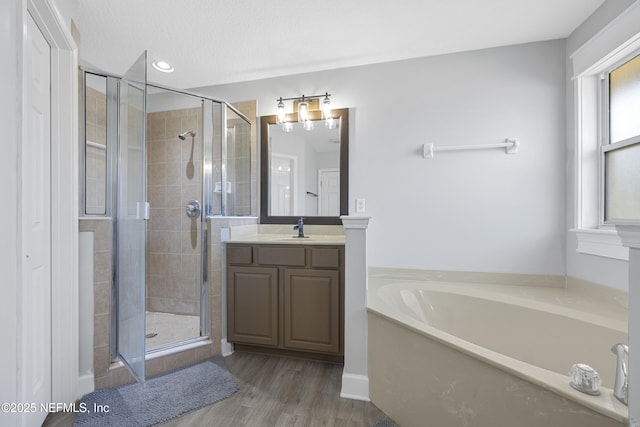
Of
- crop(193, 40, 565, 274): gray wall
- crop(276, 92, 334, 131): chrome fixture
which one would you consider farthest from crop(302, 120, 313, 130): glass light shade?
crop(193, 40, 565, 274): gray wall

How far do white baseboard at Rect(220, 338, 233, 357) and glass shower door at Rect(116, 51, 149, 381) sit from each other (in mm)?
621

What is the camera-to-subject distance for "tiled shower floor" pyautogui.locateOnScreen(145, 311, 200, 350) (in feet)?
6.65

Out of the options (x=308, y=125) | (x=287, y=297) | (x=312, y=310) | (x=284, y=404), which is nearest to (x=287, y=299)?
(x=287, y=297)

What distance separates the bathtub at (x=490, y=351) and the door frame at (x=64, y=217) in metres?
1.68

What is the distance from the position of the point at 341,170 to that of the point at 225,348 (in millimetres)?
1715

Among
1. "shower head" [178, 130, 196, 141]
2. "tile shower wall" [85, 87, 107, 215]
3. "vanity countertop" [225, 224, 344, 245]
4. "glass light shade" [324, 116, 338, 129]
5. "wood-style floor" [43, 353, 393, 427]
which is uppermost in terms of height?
"glass light shade" [324, 116, 338, 129]

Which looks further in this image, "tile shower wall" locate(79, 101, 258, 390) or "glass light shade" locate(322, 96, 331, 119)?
"glass light shade" locate(322, 96, 331, 119)

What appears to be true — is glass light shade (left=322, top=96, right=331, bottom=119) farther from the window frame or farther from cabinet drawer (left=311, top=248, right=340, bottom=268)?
the window frame

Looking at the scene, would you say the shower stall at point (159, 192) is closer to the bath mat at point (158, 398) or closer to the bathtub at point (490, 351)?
the bath mat at point (158, 398)

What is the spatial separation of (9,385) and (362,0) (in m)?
2.41

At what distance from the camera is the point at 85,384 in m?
1.55

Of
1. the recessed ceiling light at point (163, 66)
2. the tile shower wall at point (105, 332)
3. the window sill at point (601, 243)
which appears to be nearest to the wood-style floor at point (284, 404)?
the tile shower wall at point (105, 332)

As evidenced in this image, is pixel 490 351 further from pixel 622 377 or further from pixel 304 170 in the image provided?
pixel 304 170

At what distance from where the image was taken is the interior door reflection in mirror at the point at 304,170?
2.38 meters
